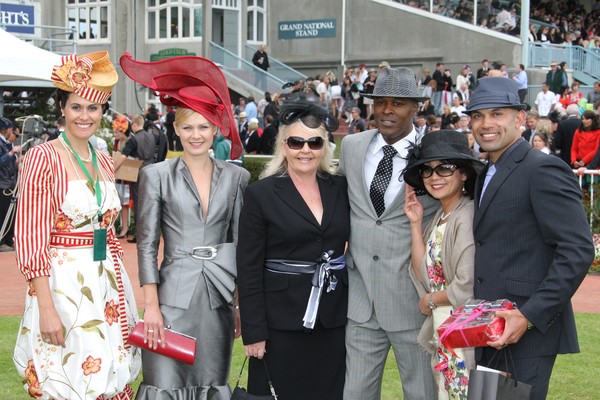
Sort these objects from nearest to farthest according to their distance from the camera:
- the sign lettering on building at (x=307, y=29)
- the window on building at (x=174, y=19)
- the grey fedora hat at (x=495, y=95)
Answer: the grey fedora hat at (x=495, y=95) → the sign lettering on building at (x=307, y=29) → the window on building at (x=174, y=19)

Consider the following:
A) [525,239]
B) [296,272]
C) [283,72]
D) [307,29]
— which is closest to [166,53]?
[283,72]

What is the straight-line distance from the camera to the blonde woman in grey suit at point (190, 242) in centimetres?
444

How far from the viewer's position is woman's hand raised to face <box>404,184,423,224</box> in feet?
14.2

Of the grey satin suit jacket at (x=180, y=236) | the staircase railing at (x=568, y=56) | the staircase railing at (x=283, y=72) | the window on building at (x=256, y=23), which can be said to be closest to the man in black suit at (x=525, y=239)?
the grey satin suit jacket at (x=180, y=236)

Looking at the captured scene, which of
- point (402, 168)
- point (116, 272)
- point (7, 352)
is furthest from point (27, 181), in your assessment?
point (7, 352)

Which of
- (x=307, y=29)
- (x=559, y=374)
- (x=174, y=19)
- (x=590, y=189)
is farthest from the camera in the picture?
(x=174, y=19)

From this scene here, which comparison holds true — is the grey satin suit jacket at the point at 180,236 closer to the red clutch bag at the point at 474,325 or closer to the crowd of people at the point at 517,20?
the red clutch bag at the point at 474,325

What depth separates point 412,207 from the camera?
4379 mm

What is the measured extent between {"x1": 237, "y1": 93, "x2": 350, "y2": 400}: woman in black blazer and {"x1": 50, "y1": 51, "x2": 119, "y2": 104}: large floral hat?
0.94 m

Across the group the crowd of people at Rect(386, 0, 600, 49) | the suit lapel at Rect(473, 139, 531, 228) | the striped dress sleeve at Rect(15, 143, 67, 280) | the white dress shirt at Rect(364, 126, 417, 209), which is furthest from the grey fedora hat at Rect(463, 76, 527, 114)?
the crowd of people at Rect(386, 0, 600, 49)

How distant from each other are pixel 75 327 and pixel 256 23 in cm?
3436

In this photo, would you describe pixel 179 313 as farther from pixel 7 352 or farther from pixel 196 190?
pixel 7 352

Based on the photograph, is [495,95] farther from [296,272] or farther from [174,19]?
[174,19]

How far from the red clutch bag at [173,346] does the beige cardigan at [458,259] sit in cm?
120
